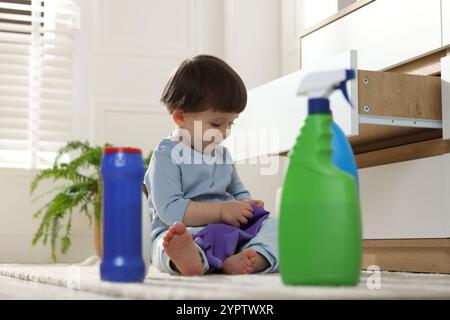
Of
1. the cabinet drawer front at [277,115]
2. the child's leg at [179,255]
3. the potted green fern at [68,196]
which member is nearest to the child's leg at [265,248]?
the child's leg at [179,255]

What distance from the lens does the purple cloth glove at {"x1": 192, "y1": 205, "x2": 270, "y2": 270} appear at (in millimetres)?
1372

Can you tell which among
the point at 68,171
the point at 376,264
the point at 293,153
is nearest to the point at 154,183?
the point at 293,153

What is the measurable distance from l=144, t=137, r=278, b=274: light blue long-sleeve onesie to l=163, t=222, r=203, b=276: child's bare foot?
95 mm

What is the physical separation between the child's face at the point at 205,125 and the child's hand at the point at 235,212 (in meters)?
0.16

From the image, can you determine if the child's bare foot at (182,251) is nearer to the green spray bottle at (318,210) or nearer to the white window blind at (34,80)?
the green spray bottle at (318,210)

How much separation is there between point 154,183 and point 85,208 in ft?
5.14

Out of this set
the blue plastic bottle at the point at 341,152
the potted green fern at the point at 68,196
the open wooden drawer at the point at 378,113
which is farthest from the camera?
the potted green fern at the point at 68,196

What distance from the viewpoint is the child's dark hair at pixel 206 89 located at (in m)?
1.50

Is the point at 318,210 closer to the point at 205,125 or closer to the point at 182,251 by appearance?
the point at 182,251

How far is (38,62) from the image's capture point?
3.16m

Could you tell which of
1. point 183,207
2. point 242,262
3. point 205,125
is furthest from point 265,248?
point 205,125

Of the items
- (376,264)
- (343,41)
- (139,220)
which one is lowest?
(376,264)

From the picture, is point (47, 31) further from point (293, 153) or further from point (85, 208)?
point (293, 153)
